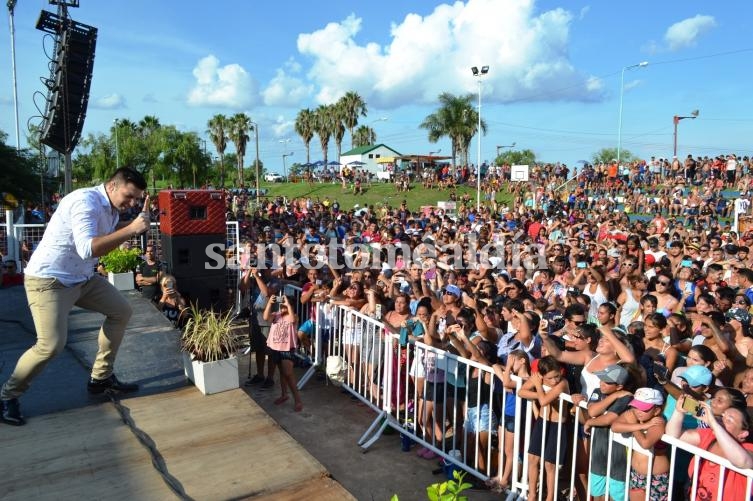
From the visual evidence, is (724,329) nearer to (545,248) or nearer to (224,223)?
(545,248)

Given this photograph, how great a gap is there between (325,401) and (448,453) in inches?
76.5

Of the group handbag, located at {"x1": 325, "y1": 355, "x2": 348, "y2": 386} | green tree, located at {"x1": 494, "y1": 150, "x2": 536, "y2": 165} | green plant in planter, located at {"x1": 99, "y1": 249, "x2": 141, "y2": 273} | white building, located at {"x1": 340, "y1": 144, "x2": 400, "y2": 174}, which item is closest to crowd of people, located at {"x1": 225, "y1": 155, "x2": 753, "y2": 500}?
handbag, located at {"x1": 325, "y1": 355, "x2": 348, "y2": 386}

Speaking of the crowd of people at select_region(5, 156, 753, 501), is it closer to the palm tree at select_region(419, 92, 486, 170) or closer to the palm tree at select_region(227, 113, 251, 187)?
the palm tree at select_region(419, 92, 486, 170)

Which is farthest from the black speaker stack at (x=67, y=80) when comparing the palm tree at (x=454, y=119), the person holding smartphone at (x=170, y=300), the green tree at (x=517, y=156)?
the green tree at (x=517, y=156)

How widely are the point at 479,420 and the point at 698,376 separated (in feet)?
5.02

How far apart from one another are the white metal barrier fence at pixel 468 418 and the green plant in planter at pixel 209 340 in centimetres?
134

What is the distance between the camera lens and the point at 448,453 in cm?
446

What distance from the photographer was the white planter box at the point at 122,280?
873cm

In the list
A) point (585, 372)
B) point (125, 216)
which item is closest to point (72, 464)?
point (585, 372)

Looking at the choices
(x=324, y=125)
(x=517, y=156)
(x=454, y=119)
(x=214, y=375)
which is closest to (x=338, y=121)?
(x=324, y=125)

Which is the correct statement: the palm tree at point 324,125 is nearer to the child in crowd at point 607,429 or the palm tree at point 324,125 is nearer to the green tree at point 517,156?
the green tree at point 517,156

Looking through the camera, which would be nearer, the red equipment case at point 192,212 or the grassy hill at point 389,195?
the red equipment case at point 192,212

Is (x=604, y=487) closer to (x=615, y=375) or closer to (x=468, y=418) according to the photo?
(x=615, y=375)

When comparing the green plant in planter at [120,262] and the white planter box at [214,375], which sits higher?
the green plant in planter at [120,262]
